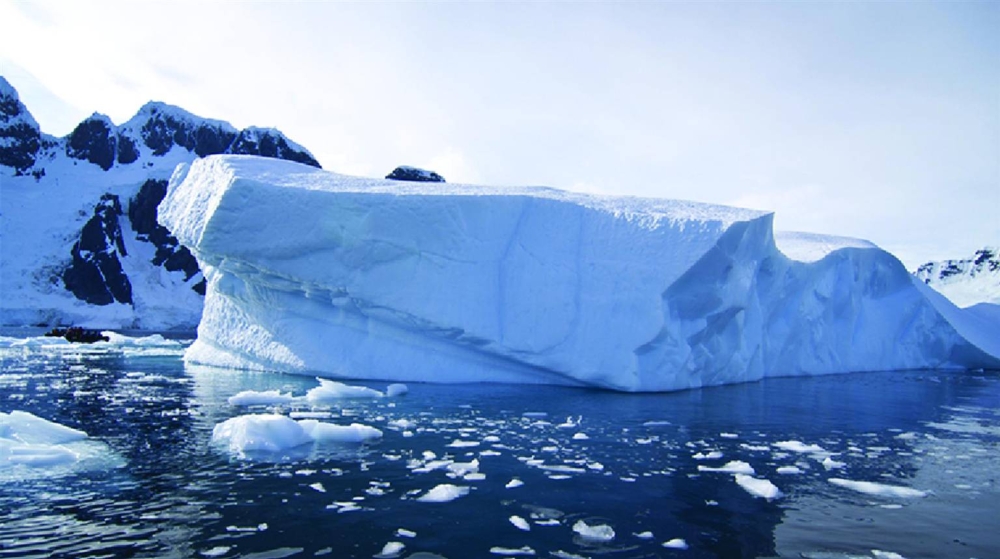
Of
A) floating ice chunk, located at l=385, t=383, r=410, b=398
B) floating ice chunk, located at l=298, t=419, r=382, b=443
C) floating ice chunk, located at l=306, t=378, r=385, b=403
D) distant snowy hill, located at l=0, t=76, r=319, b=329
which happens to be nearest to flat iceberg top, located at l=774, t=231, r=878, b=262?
floating ice chunk, located at l=385, t=383, r=410, b=398

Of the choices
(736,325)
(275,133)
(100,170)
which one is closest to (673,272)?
(736,325)

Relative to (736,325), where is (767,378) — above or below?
below

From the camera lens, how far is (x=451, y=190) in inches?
585

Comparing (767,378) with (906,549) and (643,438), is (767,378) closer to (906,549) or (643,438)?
(643,438)

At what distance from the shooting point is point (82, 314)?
45812mm

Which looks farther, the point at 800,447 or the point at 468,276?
the point at 468,276

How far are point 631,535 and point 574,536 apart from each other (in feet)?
1.37

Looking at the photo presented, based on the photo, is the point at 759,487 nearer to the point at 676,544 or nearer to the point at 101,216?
the point at 676,544

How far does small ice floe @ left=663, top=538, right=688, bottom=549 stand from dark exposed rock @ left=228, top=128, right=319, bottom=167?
5999cm

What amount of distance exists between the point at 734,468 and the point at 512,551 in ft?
10.9

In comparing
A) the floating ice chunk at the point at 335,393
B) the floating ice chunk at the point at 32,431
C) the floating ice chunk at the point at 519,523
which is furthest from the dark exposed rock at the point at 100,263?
the floating ice chunk at the point at 519,523

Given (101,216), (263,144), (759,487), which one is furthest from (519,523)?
(263,144)

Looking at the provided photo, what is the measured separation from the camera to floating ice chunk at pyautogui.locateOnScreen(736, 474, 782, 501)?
597 centimetres

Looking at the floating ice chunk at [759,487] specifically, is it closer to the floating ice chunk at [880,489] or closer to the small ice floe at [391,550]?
the floating ice chunk at [880,489]
